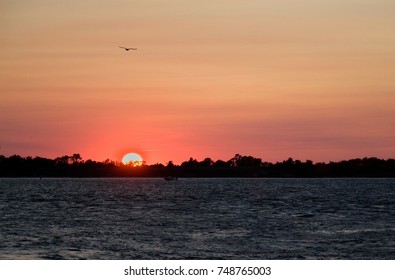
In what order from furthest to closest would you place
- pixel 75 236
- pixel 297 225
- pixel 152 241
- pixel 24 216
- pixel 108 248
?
pixel 24 216 < pixel 297 225 < pixel 75 236 < pixel 152 241 < pixel 108 248

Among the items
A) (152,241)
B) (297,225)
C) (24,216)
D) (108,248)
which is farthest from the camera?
(24,216)

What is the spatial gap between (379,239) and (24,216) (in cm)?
4306

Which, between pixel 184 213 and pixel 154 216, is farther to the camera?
pixel 184 213

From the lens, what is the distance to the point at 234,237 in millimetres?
66125

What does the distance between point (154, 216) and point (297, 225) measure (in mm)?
19790

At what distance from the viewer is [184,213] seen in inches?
3949

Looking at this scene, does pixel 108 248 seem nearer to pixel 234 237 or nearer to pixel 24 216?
pixel 234 237

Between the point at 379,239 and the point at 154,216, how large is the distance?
34849 millimetres

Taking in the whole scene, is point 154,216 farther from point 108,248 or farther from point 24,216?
point 108,248

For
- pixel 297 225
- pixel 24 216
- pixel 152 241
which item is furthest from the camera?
pixel 24 216

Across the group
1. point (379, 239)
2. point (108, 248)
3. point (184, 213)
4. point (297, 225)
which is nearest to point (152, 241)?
point (108, 248)
